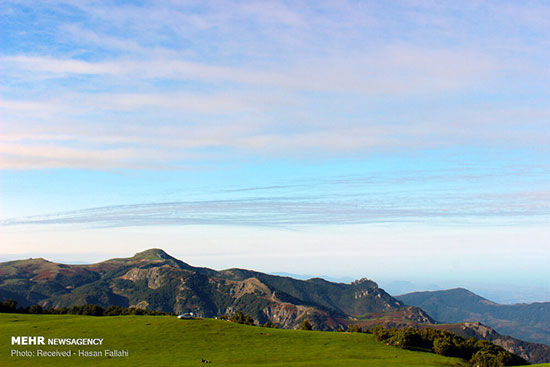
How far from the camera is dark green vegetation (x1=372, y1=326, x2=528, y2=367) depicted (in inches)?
3023

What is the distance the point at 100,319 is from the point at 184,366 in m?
39.8

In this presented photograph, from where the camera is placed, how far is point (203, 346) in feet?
239

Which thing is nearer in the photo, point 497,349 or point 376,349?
point 376,349

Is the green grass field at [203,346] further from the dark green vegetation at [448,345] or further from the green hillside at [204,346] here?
the dark green vegetation at [448,345]

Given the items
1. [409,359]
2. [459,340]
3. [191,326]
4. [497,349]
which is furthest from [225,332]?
[497,349]

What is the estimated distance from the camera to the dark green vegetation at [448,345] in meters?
76.8

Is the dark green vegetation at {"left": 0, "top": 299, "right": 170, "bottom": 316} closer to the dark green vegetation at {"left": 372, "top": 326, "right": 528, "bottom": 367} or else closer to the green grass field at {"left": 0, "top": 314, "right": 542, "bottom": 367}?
the green grass field at {"left": 0, "top": 314, "right": 542, "bottom": 367}

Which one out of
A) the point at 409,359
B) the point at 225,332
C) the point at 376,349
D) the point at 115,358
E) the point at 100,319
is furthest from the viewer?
the point at 100,319

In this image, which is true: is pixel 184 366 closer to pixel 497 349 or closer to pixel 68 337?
pixel 68 337

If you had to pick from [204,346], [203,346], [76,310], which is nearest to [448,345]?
[204,346]

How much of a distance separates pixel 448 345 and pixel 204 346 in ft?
144

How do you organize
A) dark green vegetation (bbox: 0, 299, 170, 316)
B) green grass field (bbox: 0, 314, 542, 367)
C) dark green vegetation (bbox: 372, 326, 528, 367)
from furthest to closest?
dark green vegetation (bbox: 0, 299, 170, 316), dark green vegetation (bbox: 372, 326, 528, 367), green grass field (bbox: 0, 314, 542, 367)

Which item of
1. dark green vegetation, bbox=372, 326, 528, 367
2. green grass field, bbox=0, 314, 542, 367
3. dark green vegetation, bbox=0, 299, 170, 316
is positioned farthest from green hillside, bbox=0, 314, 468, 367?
dark green vegetation, bbox=0, 299, 170, 316

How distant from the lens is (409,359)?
71.4 meters
